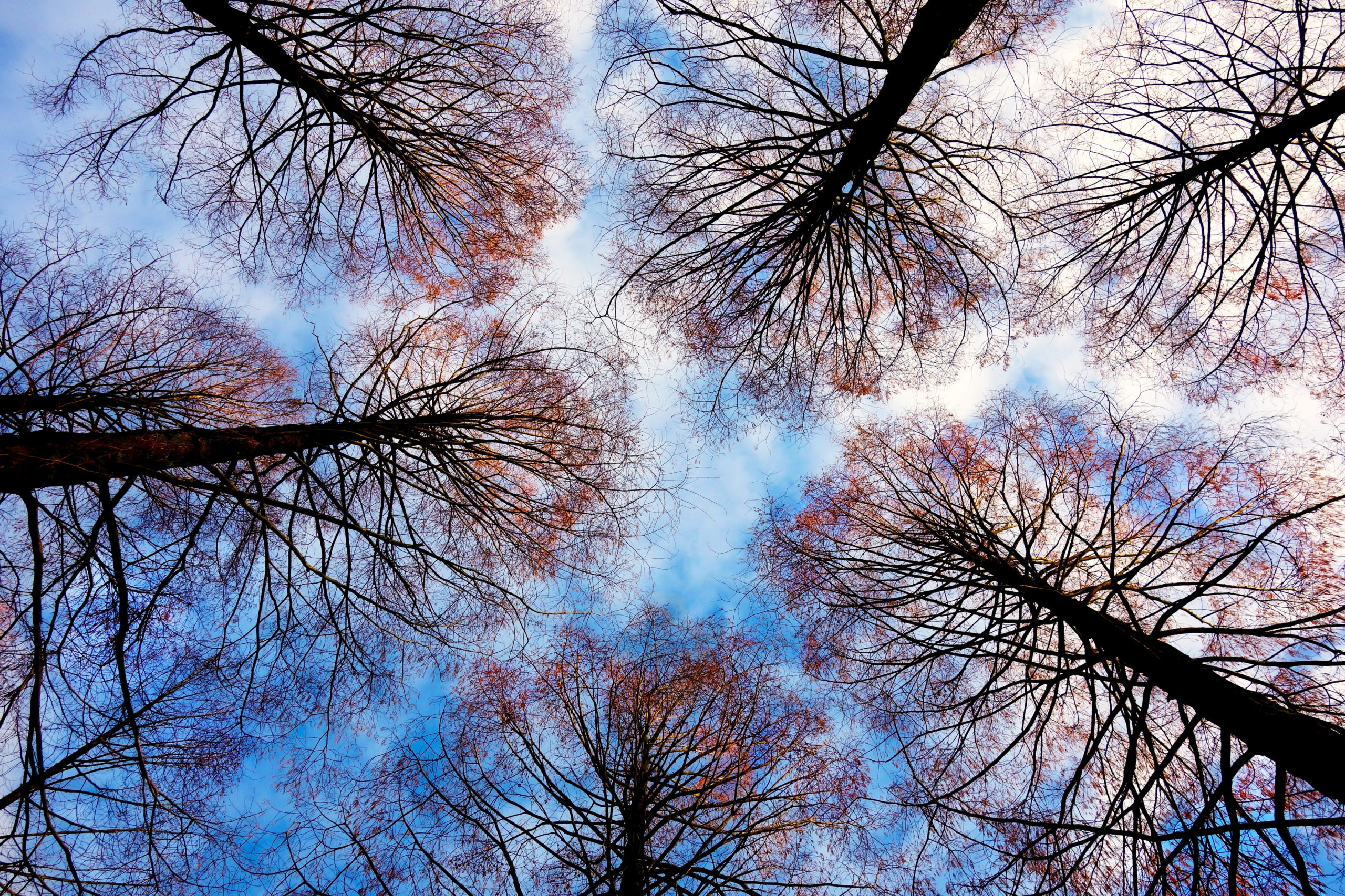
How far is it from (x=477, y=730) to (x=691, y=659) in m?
2.78

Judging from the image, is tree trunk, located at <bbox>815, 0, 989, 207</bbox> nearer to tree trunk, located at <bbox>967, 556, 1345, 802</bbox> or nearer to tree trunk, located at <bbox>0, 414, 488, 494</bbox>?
tree trunk, located at <bbox>967, 556, 1345, 802</bbox>

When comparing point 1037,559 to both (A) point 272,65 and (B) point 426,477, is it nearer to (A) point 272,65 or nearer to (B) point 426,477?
(B) point 426,477

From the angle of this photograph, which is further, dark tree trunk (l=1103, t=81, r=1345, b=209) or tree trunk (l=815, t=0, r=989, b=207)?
dark tree trunk (l=1103, t=81, r=1345, b=209)

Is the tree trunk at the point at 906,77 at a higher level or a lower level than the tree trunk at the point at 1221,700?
higher

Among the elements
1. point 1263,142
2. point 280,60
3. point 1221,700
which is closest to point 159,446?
point 280,60

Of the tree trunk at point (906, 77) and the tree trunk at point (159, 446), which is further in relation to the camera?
the tree trunk at point (906, 77)

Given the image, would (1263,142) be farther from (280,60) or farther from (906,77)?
(280,60)

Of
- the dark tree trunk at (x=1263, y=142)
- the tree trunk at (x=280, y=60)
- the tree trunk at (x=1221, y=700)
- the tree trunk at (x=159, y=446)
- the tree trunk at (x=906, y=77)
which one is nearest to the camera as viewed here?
the tree trunk at (x=1221, y=700)

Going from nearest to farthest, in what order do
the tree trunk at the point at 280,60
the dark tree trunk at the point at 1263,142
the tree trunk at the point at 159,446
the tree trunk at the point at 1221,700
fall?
the tree trunk at the point at 1221,700, the tree trunk at the point at 159,446, the dark tree trunk at the point at 1263,142, the tree trunk at the point at 280,60

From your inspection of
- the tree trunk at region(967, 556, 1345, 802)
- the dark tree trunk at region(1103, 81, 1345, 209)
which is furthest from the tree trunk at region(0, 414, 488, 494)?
the dark tree trunk at region(1103, 81, 1345, 209)

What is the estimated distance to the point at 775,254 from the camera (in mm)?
6707

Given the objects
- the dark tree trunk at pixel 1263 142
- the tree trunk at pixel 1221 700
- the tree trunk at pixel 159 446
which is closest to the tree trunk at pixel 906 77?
the dark tree trunk at pixel 1263 142

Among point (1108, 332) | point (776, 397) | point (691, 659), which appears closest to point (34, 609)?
point (691, 659)

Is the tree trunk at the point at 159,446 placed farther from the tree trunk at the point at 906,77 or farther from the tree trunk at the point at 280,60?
the tree trunk at the point at 906,77
